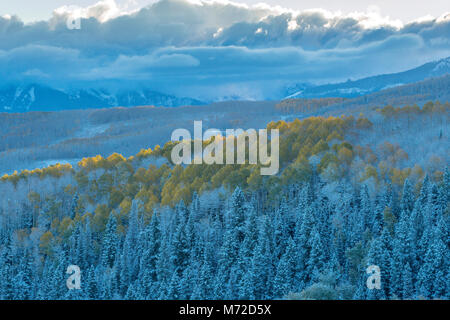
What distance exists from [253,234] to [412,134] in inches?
2840

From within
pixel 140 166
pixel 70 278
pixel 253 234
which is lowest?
pixel 70 278

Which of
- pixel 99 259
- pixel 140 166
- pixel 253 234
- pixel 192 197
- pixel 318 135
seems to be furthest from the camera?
pixel 140 166

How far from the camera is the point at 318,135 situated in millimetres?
145375

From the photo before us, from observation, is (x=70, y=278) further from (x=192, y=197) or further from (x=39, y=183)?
(x=39, y=183)

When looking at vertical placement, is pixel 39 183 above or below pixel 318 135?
below

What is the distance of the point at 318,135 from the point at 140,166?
53.8m

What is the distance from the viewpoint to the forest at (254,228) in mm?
82125

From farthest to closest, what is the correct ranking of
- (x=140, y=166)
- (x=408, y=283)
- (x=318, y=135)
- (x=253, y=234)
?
(x=140, y=166) < (x=318, y=135) < (x=253, y=234) < (x=408, y=283)

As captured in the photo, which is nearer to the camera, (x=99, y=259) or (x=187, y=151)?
(x=99, y=259)

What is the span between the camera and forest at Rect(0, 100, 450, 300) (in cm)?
8212

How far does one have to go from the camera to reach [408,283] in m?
74.4

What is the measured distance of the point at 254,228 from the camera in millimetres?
96688
